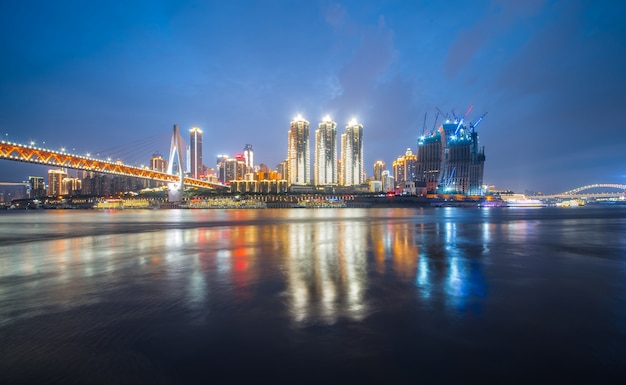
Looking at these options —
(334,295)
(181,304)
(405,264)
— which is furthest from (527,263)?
→ (181,304)

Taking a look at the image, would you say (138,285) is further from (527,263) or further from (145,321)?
(527,263)

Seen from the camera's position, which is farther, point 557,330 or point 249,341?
point 557,330

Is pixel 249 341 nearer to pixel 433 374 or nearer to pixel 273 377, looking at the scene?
pixel 273 377

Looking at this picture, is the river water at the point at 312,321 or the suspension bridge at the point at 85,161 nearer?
the river water at the point at 312,321

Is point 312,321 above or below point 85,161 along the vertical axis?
below

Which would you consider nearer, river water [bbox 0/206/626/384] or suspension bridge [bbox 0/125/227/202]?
river water [bbox 0/206/626/384]

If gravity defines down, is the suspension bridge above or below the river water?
above

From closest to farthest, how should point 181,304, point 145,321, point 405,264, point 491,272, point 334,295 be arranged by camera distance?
point 145,321, point 181,304, point 334,295, point 491,272, point 405,264

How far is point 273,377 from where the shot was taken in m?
4.99

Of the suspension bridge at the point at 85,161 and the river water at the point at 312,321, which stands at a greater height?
the suspension bridge at the point at 85,161

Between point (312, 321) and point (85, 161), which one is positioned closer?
point (312, 321)

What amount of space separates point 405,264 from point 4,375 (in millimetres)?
13057

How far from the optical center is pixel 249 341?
631cm

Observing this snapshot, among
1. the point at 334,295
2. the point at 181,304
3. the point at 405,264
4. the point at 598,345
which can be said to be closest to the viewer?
the point at 598,345
